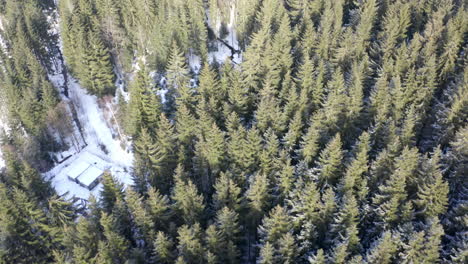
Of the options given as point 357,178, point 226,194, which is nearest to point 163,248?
point 226,194

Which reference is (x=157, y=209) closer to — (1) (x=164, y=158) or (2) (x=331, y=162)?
(1) (x=164, y=158)

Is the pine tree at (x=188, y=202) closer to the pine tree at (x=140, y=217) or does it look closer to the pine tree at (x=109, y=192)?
the pine tree at (x=140, y=217)

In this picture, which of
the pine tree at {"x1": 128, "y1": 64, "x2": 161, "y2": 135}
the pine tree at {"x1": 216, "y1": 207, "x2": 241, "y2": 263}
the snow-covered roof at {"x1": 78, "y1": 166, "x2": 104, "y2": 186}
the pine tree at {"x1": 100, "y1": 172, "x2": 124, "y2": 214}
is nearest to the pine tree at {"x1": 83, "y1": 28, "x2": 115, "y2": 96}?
the pine tree at {"x1": 128, "y1": 64, "x2": 161, "y2": 135}

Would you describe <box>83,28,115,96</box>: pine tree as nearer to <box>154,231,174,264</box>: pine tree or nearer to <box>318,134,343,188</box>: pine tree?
<box>154,231,174,264</box>: pine tree

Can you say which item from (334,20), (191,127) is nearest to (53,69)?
(191,127)

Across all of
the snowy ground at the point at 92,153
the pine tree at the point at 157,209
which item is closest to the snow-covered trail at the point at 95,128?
the snowy ground at the point at 92,153

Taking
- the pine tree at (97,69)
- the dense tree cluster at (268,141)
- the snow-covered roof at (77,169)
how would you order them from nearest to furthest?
the dense tree cluster at (268,141), the snow-covered roof at (77,169), the pine tree at (97,69)

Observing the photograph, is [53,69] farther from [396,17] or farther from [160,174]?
[396,17]
